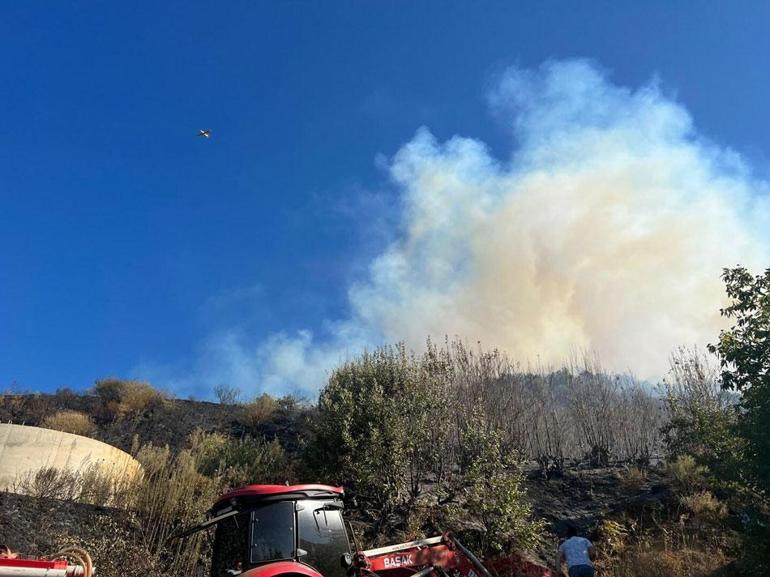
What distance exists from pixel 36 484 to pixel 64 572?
30.7ft

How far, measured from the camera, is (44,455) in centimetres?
1359

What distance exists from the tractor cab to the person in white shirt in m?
4.04

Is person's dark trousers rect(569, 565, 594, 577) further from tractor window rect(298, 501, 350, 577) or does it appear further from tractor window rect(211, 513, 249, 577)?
tractor window rect(211, 513, 249, 577)

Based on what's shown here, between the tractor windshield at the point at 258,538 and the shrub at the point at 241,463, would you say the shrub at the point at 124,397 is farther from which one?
the tractor windshield at the point at 258,538

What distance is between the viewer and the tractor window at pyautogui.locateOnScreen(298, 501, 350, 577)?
7.20 m

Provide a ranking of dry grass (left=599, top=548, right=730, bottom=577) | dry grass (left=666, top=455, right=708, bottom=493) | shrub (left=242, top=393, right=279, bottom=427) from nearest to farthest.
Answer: dry grass (left=599, top=548, right=730, bottom=577)
dry grass (left=666, top=455, right=708, bottom=493)
shrub (left=242, top=393, right=279, bottom=427)

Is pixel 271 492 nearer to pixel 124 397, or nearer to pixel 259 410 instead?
pixel 259 410

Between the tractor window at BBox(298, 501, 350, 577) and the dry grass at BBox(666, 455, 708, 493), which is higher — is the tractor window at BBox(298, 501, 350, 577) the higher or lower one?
the lower one

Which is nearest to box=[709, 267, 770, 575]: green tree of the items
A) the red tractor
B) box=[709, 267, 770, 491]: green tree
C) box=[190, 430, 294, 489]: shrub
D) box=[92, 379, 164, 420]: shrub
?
box=[709, 267, 770, 491]: green tree

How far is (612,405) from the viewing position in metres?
24.5

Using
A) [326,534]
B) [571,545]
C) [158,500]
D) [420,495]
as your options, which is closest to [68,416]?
[158,500]

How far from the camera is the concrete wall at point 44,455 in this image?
13.2 m

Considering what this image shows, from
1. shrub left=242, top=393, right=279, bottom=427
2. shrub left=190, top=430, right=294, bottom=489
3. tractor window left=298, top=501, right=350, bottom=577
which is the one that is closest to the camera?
tractor window left=298, top=501, right=350, bottom=577

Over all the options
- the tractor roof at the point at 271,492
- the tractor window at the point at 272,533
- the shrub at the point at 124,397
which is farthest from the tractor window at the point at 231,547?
the shrub at the point at 124,397
